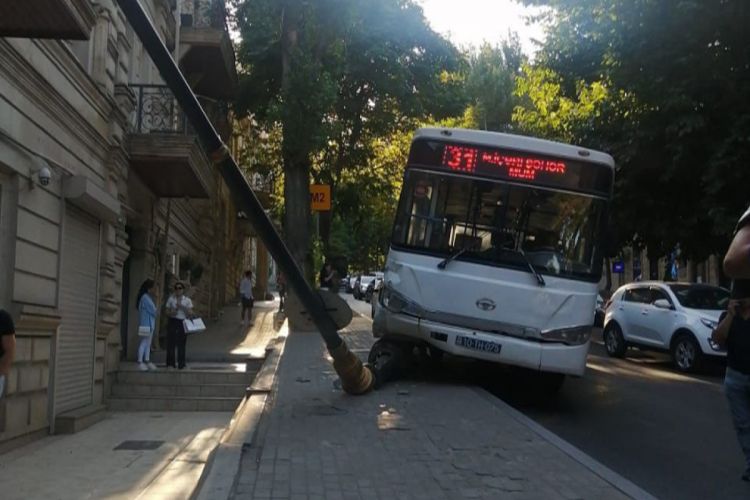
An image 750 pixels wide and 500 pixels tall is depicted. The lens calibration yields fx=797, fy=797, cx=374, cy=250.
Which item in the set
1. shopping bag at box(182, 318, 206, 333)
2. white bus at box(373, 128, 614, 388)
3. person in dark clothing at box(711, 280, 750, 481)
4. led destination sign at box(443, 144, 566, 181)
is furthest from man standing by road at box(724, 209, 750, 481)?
shopping bag at box(182, 318, 206, 333)

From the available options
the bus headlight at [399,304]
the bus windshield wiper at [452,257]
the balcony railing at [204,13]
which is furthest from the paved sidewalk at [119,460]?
the balcony railing at [204,13]

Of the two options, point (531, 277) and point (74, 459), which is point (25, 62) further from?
point (531, 277)

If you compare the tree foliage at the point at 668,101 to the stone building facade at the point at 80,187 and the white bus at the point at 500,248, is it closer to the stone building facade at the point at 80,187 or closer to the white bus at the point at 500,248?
the white bus at the point at 500,248

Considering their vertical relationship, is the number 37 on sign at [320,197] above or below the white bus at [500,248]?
above

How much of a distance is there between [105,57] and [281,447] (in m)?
8.70

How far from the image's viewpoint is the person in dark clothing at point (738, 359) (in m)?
5.85

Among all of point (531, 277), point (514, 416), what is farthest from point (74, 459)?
point (531, 277)

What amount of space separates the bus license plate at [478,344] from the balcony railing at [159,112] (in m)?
7.97

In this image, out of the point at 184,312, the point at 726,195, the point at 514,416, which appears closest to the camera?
the point at 514,416

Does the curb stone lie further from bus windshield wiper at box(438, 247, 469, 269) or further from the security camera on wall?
the security camera on wall

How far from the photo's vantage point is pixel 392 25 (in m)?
26.2

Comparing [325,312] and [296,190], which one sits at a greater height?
[296,190]

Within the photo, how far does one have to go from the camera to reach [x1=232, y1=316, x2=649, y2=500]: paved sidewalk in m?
5.38

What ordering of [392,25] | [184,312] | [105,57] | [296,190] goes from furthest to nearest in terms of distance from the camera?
[392,25], [296,190], [184,312], [105,57]
